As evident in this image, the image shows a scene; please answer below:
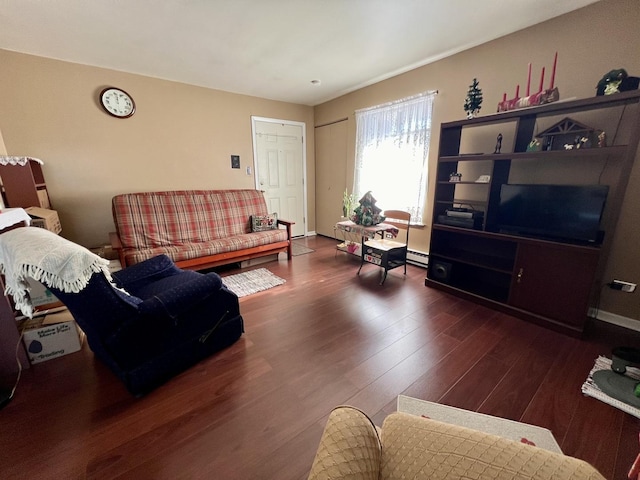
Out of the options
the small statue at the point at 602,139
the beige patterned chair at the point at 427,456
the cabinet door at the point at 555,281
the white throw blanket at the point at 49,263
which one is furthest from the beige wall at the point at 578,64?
the white throw blanket at the point at 49,263

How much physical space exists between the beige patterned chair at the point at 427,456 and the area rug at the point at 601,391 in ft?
4.46

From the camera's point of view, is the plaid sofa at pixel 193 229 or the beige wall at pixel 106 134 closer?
the beige wall at pixel 106 134

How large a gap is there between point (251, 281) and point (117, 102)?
283 cm

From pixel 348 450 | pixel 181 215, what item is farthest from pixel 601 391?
pixel 181 215

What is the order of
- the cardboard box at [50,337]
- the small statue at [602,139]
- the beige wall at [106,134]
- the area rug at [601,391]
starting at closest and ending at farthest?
1. the area rug at [601,391]
2. the cardboard box at [50,337]
3. the small statue at [602,139]
4. the beige wall at [106,134]

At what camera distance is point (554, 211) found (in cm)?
206

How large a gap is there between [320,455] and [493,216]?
8.41 feet

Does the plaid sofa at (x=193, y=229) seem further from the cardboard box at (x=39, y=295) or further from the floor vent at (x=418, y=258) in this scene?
the floor vent at (x=418, y=258)

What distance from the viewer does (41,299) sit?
77.2 inches

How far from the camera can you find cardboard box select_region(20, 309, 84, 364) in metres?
1.74

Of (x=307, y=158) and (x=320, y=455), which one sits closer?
(x=320, y=455)

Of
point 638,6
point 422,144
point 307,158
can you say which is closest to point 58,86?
point 307,158

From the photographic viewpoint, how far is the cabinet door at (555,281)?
1.93m

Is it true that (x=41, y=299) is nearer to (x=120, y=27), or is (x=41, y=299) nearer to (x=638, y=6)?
(x=120, y=27)
